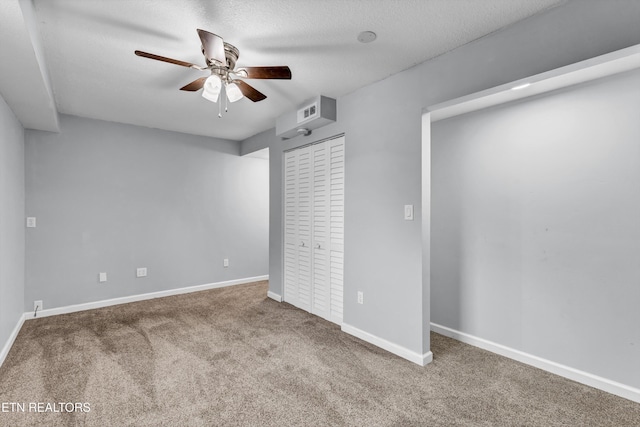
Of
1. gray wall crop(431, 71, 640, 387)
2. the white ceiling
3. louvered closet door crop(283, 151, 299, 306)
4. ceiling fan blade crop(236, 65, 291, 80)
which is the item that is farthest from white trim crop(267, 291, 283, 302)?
ceiling fan blade crop(236, 65, 291, 80)

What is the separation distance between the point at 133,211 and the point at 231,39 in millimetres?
3123

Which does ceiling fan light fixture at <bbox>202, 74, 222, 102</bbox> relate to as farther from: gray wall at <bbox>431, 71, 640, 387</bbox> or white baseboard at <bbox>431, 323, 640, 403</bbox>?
white baseboard at <bbox>431, 323, 640, 403</bbox>

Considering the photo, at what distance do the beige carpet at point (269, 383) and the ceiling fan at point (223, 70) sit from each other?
2073 mm

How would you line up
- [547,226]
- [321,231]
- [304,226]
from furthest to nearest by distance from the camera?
1. [304,226]
2. [321,231]
3. [547,226]

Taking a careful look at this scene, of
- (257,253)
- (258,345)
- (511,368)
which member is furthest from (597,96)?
(257,253)

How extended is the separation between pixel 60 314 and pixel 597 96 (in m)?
5.66

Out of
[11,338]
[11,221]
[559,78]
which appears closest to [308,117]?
[559,78]

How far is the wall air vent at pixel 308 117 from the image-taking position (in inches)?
128

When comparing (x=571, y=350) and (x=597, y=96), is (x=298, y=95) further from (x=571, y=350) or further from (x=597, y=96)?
(x=571, y=350)

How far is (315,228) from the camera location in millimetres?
3736

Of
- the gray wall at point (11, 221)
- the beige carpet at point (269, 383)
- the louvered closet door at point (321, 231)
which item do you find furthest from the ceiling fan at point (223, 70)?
the beige carpet at point (269, 383)

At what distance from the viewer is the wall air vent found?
128 inches

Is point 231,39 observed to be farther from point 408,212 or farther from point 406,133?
point 408,212

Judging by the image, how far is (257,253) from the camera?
5.52m
